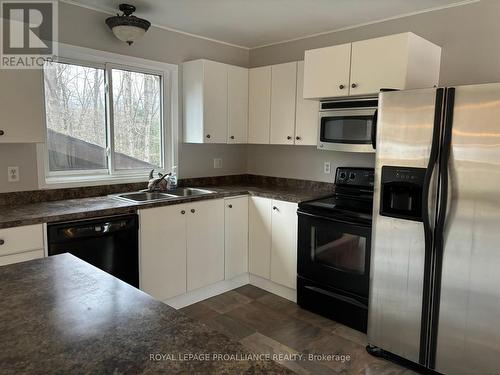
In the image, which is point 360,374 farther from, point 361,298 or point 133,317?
point 133,317

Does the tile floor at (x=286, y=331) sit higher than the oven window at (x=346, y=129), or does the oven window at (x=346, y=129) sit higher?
the oven window at (x=346, y=129)

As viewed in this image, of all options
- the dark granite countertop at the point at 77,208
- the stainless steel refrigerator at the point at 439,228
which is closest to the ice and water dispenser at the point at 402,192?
the stainless steel refrigerator at the point at 439,228

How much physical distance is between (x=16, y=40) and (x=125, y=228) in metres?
1.34

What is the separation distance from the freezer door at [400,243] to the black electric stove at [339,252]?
0.76 ft

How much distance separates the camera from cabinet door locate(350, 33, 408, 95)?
255 cm

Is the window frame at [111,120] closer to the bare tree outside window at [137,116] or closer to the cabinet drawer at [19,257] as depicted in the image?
the bare tree outside window at [137,116]

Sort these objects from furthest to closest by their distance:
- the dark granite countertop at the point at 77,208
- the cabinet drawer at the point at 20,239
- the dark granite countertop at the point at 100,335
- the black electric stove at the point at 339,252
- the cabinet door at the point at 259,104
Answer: the cabinet door at the point at 259,104, the black electric stove at the point at 339,252, the dark granite countertop at the point at 77,208, the cabinet drawer at the point at 20,239, the dark granite countertop at the point at 100,335

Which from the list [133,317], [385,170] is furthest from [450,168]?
[133,317]

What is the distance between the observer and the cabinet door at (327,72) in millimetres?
2844

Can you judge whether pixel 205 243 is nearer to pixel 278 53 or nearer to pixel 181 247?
pixel 181 247

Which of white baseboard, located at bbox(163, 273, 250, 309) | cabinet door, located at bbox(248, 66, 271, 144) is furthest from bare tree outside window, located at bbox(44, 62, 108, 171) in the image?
cabinet door, located at bbox(248, 66, 271, 144)

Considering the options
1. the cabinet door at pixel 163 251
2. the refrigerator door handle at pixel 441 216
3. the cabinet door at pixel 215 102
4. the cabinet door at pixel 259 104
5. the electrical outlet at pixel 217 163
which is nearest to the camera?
the refrigerator door handle at pixel 441 216

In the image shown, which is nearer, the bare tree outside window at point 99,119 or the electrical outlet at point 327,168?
the bare tree outside window at point 99,119

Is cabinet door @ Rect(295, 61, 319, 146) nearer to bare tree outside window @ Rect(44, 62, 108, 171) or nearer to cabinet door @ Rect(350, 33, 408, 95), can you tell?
cabinet door @ Rect(350, 33, 408, 95)
